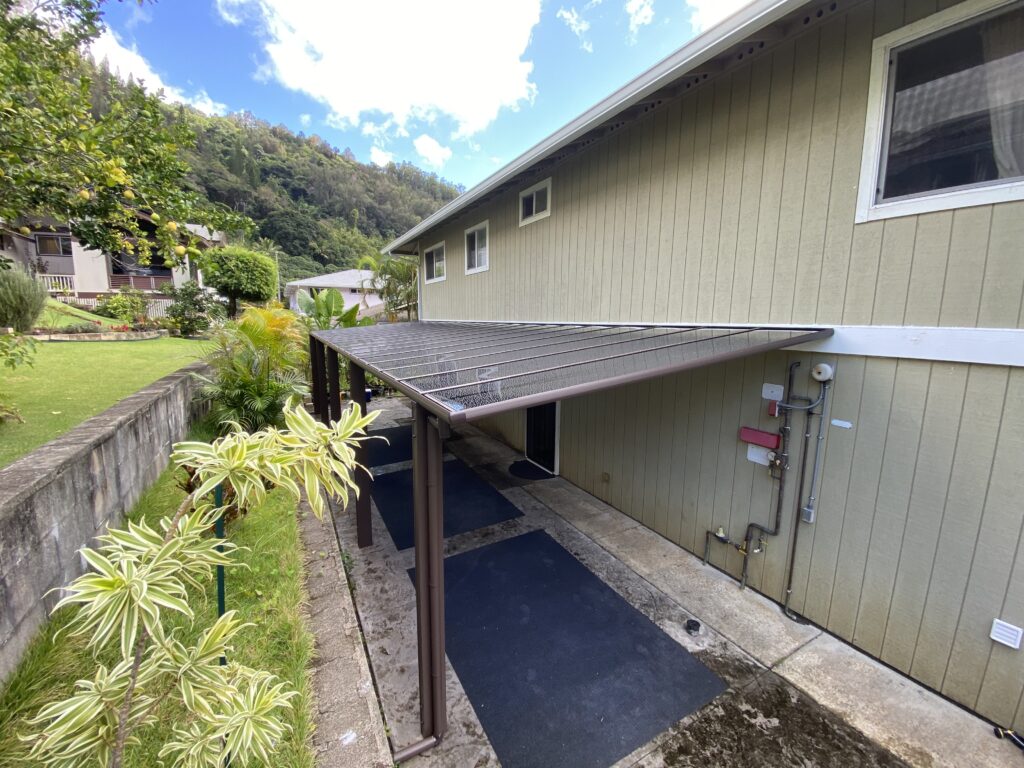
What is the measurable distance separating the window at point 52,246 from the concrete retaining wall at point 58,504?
25.7m

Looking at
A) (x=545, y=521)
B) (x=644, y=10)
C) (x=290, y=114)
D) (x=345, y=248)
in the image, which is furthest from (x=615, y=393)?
(x=290, y=114)

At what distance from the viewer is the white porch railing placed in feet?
58.5

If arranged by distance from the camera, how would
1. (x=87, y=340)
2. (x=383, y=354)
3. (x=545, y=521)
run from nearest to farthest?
(x=383, y=354) < (x=545, y=521) < (x=87, y=340)

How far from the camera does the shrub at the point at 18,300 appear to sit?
6.93 meters

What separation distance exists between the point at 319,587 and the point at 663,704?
3111 millimetres

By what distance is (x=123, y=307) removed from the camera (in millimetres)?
15625

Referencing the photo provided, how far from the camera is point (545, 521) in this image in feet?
18.0

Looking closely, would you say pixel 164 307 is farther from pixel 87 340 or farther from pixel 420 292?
pixel 420 292

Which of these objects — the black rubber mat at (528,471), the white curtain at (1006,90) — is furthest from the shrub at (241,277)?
the white curtain at (1006,90)

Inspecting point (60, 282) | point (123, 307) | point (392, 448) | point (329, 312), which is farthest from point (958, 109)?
point (60, 282)

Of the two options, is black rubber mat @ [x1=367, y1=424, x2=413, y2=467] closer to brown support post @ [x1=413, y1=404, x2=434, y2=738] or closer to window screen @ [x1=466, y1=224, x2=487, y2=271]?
window screen @ [x1=466, y1=224, x2=487, y2=271]

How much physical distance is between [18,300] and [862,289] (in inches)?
457

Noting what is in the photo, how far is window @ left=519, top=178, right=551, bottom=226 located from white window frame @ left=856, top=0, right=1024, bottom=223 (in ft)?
13.3

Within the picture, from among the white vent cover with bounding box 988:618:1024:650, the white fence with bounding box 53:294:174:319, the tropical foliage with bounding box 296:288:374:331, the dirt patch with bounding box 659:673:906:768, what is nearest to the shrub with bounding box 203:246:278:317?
the white fence with bounding box 53:294:174:319
